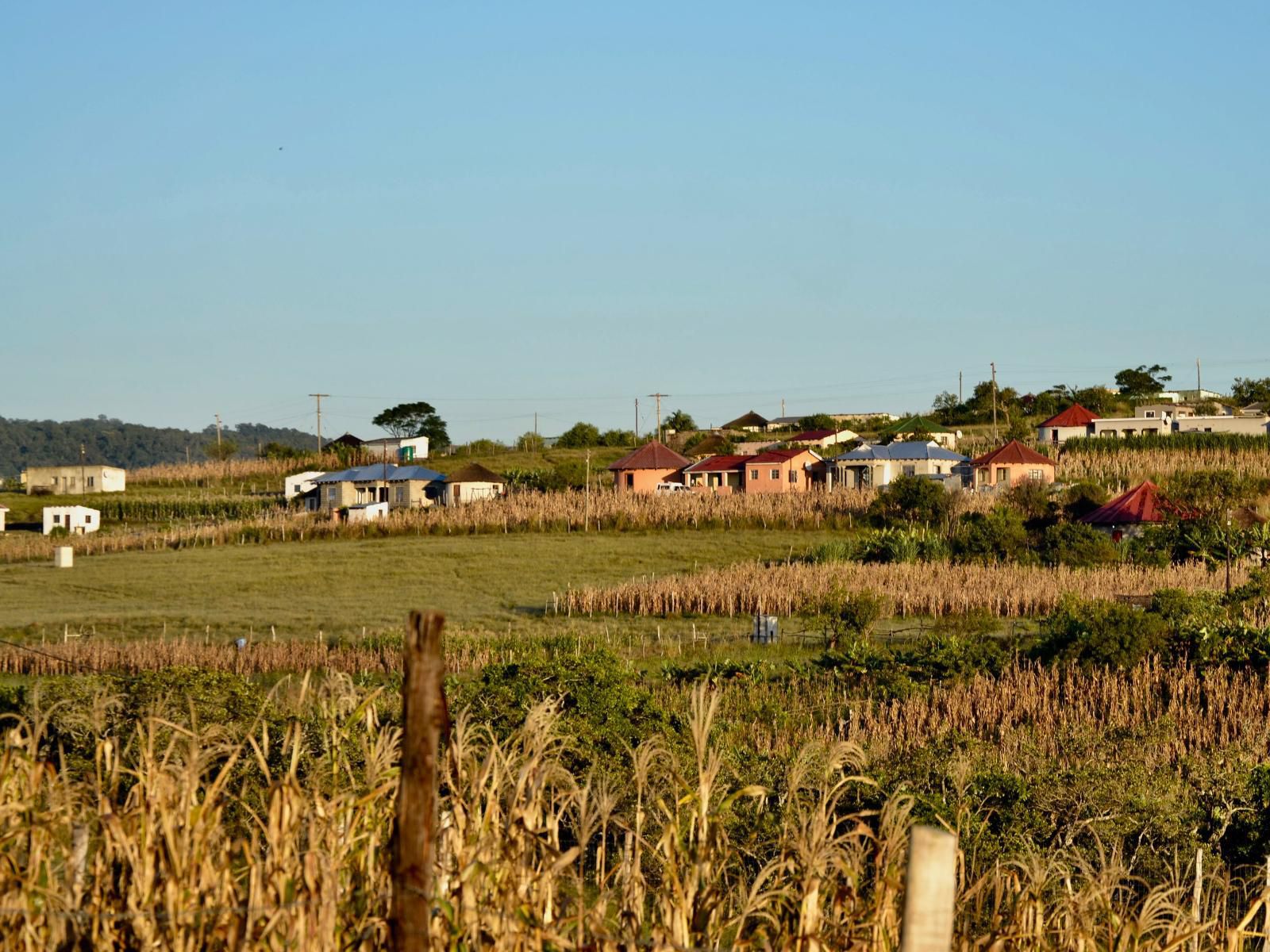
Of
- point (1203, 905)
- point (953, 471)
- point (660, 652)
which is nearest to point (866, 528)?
point (953, 471)

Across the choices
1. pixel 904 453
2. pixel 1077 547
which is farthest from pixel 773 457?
pixel 1077 547

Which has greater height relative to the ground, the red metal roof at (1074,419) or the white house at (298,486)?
the red metal roof at (1074,419)

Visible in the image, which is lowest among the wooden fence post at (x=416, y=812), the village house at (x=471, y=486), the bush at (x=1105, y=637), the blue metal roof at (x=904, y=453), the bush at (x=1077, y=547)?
the bush at (x=1105, y=637)

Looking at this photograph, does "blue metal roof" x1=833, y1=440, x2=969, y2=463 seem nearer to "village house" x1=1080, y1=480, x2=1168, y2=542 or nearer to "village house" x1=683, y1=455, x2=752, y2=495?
"village house" x1=683, y1=455, x2=752, y2=495

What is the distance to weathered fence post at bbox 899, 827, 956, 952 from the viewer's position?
12.2 ft

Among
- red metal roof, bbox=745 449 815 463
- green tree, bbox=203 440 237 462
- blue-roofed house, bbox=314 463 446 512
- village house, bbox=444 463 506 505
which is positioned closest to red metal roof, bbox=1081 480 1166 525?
red metal roof, bbox=745 449 815 463

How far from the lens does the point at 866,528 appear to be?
51438mm

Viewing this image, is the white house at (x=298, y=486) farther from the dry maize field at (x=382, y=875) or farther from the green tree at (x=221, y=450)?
the dry maize field at (x=382, y=875)

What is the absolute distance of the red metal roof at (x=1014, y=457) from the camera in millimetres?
60375

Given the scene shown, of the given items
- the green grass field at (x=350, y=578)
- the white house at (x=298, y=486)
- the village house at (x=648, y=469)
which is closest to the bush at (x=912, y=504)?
the green grass field at (x=350, y=578)

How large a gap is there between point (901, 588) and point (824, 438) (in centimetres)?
4802

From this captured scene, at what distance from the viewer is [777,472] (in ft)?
215

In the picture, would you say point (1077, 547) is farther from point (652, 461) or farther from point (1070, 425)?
point (1070, 425)

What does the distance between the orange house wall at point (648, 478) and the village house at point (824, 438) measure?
44.2 feet
